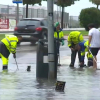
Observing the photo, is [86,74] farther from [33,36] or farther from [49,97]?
[33,36]

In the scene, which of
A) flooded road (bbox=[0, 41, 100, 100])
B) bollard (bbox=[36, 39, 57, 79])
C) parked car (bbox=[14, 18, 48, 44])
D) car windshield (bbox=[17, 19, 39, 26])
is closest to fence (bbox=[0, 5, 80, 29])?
car windshield (bbox=[17, 19, 39, 26])

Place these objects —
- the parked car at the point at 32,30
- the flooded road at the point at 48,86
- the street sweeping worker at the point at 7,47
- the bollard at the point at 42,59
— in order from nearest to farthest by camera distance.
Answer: the flooded road at the point at 48,86
the bollard at the point at 42,59
the street sweeping worker at the point at 7,47
the parked car at the point at 32,30

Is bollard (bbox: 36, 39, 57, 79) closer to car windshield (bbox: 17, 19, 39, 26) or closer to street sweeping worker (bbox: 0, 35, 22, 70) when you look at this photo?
street sweeping worker (bbox: 0, 35, 22, 70)

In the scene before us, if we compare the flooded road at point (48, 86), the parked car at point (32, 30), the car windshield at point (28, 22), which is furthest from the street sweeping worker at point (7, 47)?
the car windshield at point (28, 22)

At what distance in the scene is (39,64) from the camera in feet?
44.4

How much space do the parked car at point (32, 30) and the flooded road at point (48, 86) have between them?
12799 mm

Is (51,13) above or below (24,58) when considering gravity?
above

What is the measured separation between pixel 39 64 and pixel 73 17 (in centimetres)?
7259

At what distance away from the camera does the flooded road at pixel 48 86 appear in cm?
1039

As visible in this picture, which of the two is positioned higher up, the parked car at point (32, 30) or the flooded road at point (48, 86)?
the parked car at point (32, 30)

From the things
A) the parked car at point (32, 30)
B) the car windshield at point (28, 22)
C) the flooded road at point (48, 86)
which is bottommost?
the flooded road at point (48, 86)

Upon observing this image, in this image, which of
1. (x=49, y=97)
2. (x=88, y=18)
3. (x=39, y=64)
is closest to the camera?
(x=49, y=97)

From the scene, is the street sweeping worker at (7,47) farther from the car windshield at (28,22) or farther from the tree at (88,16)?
the tree at (88,16)

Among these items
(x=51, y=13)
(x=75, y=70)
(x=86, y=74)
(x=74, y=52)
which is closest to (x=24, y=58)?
(x=74, y=52)
